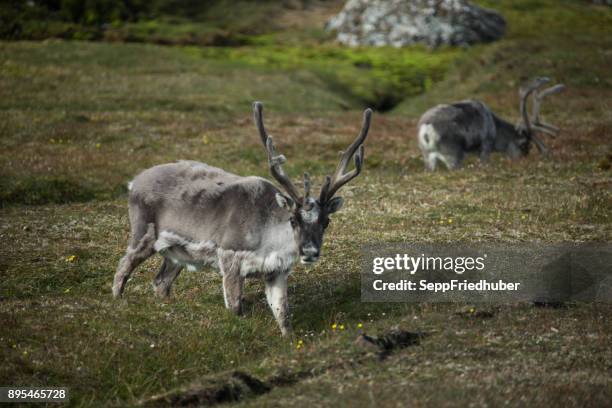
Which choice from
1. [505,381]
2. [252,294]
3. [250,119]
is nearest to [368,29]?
[250,119]

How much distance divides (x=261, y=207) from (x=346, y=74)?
4486 cm

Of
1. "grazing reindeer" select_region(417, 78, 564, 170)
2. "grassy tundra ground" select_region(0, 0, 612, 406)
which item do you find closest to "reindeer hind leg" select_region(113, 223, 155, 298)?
"grassy tundra ground" select_region(0, 0, 612, 406)

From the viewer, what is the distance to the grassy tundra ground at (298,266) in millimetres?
11609

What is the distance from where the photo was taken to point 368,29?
7662 centimetres

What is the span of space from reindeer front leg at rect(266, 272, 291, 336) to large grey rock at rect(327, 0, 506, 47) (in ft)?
207

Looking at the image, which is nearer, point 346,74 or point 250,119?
point 250,119

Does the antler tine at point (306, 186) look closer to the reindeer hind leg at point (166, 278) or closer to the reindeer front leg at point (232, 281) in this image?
the reindeer front leg at point (232, 281)

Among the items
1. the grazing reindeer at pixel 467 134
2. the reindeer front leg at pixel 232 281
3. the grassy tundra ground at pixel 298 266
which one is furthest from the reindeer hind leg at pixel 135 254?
the grazing reindeer at pixel 467 134

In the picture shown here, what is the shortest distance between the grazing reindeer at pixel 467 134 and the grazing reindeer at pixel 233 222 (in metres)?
13.3

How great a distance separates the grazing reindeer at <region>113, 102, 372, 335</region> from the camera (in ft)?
45.4

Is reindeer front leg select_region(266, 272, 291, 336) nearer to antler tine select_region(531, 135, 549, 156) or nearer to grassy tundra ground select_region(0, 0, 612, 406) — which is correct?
grassy tundra ground select_region(0, 0, 612, 406)

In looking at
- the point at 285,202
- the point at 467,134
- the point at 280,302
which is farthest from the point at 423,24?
the point at 280,302

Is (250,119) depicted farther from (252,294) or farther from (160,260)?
(252,294)

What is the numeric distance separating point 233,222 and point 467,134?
16160 millimetres
